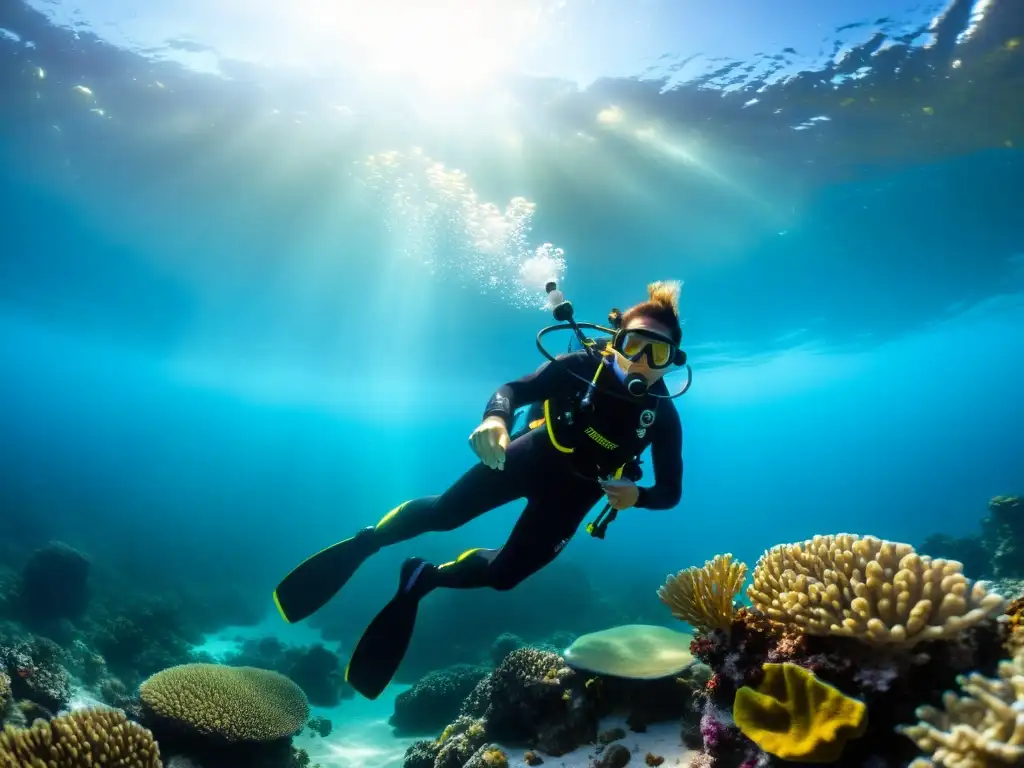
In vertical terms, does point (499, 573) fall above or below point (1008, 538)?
below

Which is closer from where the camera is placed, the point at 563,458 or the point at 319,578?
the point at 563,458

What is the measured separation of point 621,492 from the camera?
441cm

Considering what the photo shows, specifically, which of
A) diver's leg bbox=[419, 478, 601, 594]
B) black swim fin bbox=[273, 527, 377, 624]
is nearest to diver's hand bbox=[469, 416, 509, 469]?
diver's leg bbox=[419, 478, 601, 594]

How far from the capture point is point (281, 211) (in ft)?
59.3

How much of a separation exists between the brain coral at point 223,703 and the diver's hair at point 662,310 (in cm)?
615

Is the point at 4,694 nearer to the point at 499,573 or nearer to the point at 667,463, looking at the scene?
the point at 499,573

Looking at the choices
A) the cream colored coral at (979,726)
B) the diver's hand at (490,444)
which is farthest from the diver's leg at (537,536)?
the cream colored coral at (979,726)

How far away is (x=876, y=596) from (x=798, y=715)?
79 cm

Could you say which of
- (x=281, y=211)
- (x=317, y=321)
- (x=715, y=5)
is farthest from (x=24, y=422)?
(x=715, y=5)

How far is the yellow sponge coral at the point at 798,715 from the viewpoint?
97.4 inches

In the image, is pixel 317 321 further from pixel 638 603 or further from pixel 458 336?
pixel 638 603

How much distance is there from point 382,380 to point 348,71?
35.3 m

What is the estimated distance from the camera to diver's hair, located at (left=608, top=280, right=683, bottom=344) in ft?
16.0

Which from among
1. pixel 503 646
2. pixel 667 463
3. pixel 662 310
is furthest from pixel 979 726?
pixel 503 646
